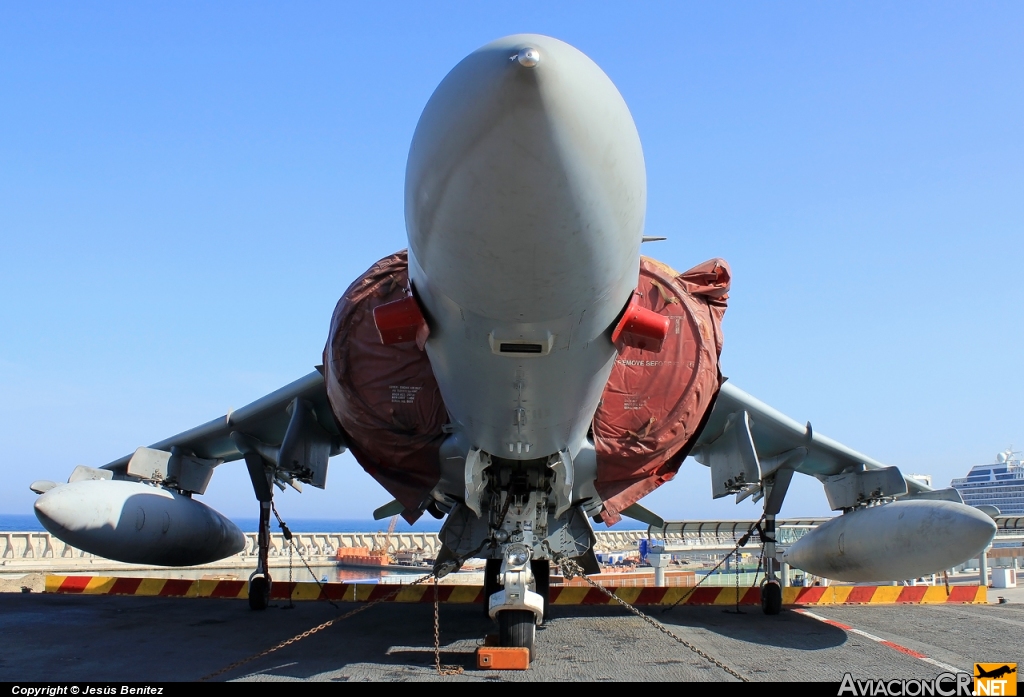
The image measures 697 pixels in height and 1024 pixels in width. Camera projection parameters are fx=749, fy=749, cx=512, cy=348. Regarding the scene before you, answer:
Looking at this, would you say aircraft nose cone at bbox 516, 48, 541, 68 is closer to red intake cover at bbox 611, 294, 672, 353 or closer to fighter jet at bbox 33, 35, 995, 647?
fighter jet at bbox 33, 35, 995, 647

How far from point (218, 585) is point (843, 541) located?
921cm

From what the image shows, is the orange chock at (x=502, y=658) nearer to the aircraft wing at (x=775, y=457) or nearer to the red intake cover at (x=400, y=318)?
the red intake cover at (x=400, y=318)

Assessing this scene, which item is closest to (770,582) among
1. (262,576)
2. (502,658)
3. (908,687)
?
(908,687)

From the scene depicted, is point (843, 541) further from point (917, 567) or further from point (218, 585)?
point (218, 585)

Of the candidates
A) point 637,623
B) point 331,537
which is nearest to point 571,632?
point 637,623

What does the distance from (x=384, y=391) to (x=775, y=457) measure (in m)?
5.81

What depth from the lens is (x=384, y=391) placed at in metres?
6.80

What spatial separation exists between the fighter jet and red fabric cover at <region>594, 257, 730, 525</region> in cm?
Result: 2

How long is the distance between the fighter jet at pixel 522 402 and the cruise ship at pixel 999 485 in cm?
6425

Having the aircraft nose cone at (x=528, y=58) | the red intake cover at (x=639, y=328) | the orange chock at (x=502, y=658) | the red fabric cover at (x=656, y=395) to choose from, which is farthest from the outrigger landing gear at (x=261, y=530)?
the aircraft nose cone at (x=528, y=58)

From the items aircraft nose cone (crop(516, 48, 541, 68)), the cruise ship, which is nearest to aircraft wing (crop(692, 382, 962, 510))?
aircraft nose cone (crop(516, 48, 541, 68))

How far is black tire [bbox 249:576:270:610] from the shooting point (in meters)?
9.88

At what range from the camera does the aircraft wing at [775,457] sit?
8.63 metres

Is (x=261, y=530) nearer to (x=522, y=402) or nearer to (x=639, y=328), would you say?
(x=522, y=402)
